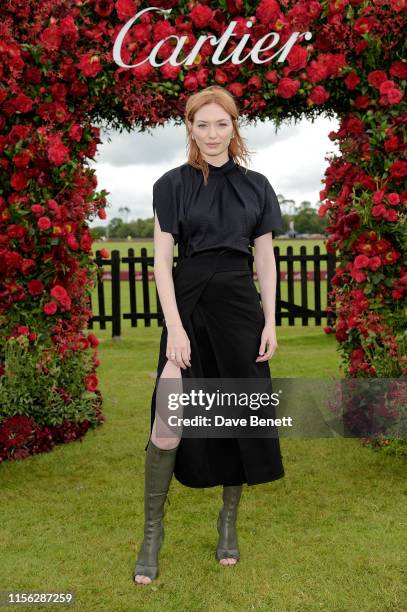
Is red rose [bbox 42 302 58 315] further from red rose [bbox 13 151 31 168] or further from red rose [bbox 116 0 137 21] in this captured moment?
red rose [bbox 116 0 137 21]

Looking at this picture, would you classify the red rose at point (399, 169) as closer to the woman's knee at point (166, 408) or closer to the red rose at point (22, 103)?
the woman's knee at point (166, 408)

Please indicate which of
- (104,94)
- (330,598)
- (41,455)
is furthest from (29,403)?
(330,598)

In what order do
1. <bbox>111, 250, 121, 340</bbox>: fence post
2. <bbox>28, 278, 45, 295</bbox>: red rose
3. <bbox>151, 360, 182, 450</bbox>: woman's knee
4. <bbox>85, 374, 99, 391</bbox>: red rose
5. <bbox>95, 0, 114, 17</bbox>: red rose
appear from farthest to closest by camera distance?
<bbox>111, 250, 121, 340</bbox>: fence post < <bbox>85, 374, 99, 391</bbox>: red rose < <bbox>28, 278, 45, 295</bbox>: red rose < <bbox>95, 0, 114, 17</bbox>: red rose < <bbox>151, 360, 182, 450</bbox>: woman's knee

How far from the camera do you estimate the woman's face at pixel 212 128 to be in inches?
117

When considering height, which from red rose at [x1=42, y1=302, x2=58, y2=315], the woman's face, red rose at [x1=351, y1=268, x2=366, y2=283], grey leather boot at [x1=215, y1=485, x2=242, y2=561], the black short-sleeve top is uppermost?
the woman's face

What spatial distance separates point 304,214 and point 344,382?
90657 millimetres

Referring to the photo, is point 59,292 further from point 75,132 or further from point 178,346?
point 178,346

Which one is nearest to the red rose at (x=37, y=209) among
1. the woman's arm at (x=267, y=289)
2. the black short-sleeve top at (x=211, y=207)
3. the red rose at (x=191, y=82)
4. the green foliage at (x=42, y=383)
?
the green foliage at (x=42, y=383)

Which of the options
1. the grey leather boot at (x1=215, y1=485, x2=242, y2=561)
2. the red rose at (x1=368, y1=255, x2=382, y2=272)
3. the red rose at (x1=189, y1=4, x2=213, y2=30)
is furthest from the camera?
the red rose at (x1=368, y1=255, x2=382, y2=272)

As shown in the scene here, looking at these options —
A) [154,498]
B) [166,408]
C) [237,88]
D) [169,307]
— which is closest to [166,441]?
[166,408]

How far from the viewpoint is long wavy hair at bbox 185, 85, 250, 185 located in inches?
117

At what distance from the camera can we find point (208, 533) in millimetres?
3789

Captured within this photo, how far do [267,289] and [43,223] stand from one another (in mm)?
2263

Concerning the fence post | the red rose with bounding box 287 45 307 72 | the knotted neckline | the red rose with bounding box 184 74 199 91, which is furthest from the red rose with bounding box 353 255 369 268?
the fence post
